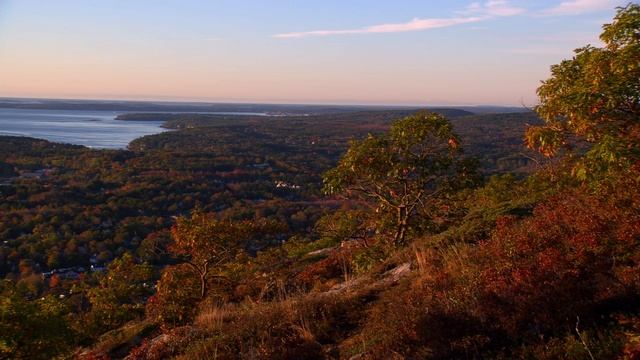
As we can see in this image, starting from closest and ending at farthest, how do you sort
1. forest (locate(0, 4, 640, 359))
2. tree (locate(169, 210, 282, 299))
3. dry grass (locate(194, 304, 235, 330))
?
forest (locate(0, 4, 640, 359)), dry grass (locate(194, 304, 235, 330)), tree (locate(169, 210, 282, 299))

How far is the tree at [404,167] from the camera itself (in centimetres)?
1166

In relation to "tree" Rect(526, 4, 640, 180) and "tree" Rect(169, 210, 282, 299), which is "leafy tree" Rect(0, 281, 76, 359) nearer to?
"tree" Rect(169, 210, 282, 299)

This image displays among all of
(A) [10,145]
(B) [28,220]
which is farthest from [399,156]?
(A) [10,145]

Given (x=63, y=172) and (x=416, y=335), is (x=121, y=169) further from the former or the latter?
(x=416, y=335)

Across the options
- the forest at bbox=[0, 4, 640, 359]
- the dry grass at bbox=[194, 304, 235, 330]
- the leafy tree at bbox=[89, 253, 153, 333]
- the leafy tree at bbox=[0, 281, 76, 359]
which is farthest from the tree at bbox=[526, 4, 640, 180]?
the leafy tree at bbox=[89, 253, 153, 333]

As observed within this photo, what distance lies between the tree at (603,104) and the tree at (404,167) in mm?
3383

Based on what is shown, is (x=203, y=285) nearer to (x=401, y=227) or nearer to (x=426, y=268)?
(x=401, y=227)

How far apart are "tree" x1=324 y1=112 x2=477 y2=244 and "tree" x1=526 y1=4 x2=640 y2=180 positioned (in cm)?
338

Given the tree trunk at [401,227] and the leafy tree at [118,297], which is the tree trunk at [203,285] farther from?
the tree trunk at [401,227]

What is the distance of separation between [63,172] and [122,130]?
349 feet

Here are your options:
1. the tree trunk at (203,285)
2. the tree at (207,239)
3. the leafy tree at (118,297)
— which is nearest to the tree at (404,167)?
the tree at (207,239)

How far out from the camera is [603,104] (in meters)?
7.34

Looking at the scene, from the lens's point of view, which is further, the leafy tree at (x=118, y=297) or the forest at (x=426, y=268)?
the leafy tree at (x=118, y=297)

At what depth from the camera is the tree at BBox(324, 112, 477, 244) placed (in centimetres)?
1166
